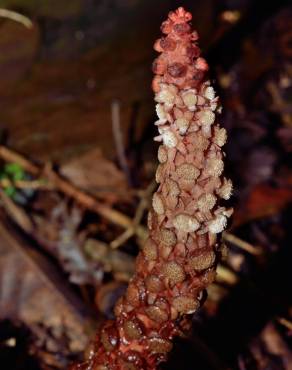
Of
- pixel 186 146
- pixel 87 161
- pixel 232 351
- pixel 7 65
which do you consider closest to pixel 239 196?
pixel 87 161

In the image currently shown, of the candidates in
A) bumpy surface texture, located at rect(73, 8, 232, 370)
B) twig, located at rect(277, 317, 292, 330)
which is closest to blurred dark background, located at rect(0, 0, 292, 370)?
twig, located at rect(277, 317, 292, 330)

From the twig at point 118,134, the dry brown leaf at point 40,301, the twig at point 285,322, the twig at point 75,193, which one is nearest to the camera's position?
the dry brown leaf at point 40,301

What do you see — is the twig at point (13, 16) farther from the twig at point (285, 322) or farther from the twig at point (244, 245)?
the twig at point (285, 322)

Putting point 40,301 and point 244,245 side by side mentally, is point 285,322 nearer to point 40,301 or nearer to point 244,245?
point 244,245

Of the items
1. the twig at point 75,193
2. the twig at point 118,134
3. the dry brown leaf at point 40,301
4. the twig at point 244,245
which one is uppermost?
the twig at point 118,134

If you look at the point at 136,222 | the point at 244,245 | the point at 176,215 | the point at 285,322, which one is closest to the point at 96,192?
the point at 136,222

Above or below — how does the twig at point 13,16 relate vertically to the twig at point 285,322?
above

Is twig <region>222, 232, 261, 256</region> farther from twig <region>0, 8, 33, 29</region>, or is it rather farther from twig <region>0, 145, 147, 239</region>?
twig <region>0, 8, 33, 29</region>

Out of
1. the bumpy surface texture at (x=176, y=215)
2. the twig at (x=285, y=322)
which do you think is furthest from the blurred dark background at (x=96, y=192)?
the bumpy surface texture at (x=176, y=215)

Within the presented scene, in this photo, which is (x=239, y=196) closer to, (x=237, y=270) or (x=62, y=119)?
(x=237, y=270)
